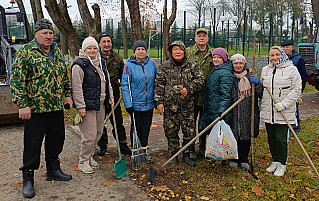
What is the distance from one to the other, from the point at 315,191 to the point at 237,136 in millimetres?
1167

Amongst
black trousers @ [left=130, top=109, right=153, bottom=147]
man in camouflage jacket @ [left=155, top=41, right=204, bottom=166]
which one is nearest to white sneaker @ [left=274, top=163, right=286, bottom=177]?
man in camouflage jacket @ [left=155, top=41, right=204, bottom=166]

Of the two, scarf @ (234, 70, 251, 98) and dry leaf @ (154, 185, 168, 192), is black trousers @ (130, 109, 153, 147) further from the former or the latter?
scarf @ (234, 70, 251, 98)

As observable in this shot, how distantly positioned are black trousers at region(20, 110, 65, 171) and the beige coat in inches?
110

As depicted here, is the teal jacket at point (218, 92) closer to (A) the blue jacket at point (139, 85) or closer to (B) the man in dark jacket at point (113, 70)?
(A) the blue jacket at point (139, 85)

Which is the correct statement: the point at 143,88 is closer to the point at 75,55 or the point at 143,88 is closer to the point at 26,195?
the point at 26,195

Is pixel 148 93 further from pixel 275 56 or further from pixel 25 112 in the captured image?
pixel 275 56

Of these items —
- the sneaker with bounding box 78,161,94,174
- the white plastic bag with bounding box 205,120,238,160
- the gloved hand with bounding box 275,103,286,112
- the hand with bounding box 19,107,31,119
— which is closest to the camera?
the hand with bounding box 19,107,31,119

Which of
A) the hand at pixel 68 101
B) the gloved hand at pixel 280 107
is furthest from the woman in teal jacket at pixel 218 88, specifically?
the hand at pixel 68 101

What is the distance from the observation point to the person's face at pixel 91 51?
4.18m

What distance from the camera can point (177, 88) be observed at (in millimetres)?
4199

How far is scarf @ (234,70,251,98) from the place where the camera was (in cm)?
404

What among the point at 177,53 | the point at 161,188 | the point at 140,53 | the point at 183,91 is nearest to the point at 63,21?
the point at 140,53

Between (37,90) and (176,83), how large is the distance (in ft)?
6.06

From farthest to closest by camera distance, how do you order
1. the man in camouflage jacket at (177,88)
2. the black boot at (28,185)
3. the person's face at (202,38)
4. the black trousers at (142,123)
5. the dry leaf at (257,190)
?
the person's face at (202,38) < the black trousers at (142,123) < the man in camouflage jacket at (177,88) < the dry leaf at (257,190) < the black boot at (28,185)
